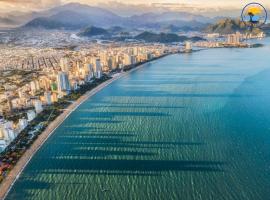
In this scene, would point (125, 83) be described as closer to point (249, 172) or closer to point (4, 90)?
point (4, 90)

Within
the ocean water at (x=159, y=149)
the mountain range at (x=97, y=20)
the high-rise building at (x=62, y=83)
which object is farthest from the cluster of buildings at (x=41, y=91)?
the mountain range at (x=97, y=20)

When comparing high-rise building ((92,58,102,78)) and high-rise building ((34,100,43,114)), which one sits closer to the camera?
high-rise building ((34,100,43,114))

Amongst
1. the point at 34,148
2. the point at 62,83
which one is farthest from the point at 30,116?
the point at 62,83

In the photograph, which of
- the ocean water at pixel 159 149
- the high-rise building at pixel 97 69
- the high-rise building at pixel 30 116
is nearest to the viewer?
the ocean water at pixel 159 149

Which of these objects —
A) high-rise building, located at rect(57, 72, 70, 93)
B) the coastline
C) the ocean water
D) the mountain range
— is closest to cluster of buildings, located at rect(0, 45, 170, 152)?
high-rise building, located at rect(57, 72, 70, 93)

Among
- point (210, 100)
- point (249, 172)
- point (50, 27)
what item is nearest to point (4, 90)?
point (210, 100)

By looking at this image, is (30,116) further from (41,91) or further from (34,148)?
(41,91)

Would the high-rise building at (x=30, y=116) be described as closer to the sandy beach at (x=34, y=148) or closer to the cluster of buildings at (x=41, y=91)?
the cluster of buildings at (x=41, y=91)

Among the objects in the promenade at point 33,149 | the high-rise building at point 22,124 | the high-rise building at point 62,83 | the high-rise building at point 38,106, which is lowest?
the promenade at point 33,149

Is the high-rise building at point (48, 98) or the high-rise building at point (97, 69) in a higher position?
the high-rise building at point (97, 69)

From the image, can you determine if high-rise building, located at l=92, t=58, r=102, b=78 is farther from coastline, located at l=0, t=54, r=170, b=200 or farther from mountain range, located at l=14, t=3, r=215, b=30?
mountain range, located at l=14, t=3, r=215, b=30

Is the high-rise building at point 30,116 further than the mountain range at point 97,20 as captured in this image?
No
